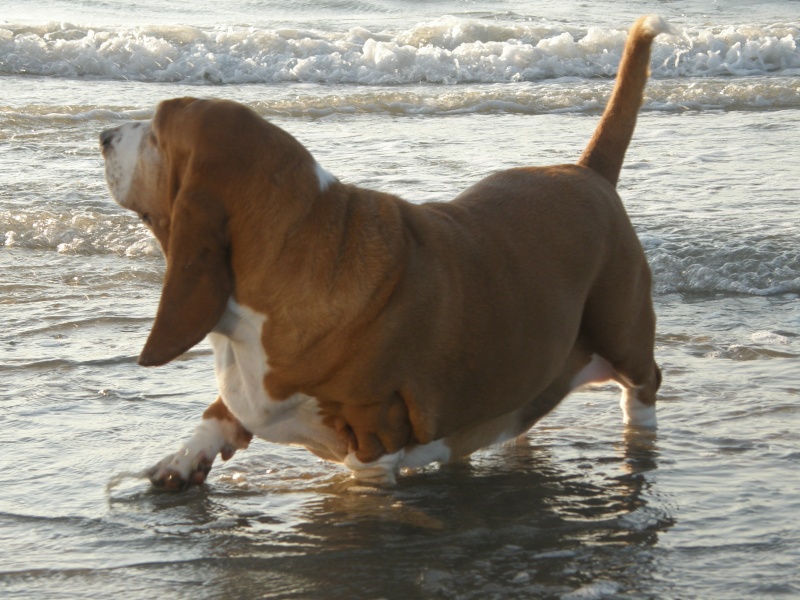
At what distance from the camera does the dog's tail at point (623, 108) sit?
456 cm

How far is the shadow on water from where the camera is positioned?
325 centimetres

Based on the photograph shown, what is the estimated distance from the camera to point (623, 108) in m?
4.59

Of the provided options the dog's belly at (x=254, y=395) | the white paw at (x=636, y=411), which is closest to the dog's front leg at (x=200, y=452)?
the dog's belly at (x=254, y=395)

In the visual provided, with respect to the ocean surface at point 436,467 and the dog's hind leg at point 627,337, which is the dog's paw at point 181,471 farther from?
the dog's hind leg at point 627,337

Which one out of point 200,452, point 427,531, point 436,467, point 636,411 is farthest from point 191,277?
point 636,411

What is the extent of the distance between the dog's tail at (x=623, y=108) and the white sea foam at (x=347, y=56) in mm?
10244

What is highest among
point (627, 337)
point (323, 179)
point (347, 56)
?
point (323, 179)

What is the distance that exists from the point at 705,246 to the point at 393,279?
11.7 ft

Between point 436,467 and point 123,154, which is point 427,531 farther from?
point 123,154

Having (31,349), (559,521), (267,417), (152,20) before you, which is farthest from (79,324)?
(152,20)

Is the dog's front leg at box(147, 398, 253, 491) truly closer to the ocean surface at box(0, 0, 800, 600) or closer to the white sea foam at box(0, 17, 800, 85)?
the ocean surface at box(0, 0, 800, 600)

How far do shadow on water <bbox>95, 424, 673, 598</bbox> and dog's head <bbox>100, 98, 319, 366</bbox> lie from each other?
0.59m

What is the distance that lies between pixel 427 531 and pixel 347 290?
0.76 metres

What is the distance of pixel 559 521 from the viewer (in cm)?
372
